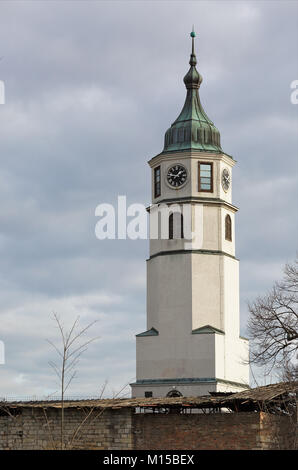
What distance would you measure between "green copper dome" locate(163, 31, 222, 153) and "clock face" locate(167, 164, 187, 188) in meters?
1.11

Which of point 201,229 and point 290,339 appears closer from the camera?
point 290,339

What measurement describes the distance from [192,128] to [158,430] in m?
27.7

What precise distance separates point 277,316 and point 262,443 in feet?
45.8

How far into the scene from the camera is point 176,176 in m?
60.0

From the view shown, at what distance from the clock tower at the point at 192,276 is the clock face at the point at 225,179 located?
0.06 metres

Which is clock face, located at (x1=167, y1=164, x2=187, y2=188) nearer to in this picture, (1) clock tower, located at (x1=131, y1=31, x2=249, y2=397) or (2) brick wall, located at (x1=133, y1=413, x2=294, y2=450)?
(1) clock tower, located at (x1=131, y1=31, x2=249, y2=397)

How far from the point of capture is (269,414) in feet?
117

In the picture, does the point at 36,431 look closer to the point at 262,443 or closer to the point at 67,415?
the point at 67,415

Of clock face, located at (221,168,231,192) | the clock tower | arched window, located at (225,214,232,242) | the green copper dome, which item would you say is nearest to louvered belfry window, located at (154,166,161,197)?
the clock tower

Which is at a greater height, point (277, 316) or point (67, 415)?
point (277, 316)

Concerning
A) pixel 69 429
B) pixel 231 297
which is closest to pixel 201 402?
pixel 69 429

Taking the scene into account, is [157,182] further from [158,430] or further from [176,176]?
[158,430]

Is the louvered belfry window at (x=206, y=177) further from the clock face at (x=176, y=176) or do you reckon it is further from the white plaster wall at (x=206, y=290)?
the white plaster wall at (x=206, y=290)
